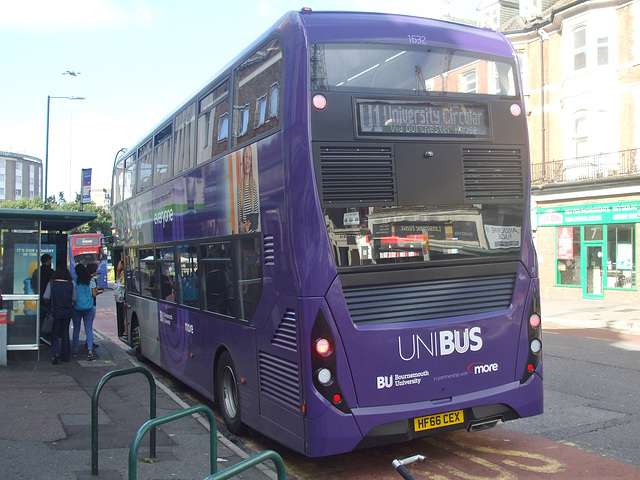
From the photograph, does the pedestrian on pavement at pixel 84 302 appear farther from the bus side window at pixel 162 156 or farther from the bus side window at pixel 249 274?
the bus side window at pixel 249 274

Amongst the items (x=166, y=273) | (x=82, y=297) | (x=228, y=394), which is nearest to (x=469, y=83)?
(x=228, y=394)

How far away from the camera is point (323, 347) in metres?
5.29

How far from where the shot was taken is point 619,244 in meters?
23.5

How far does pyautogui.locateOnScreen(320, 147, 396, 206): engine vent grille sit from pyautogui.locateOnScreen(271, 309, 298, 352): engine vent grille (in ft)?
3.52

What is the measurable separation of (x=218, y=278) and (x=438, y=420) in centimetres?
313

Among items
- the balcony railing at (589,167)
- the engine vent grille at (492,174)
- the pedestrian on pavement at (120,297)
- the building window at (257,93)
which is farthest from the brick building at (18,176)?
the engine vent grille at (492,174)

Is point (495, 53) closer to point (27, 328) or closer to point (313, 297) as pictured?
point (313, 297)

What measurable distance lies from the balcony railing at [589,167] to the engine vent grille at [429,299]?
1930cm

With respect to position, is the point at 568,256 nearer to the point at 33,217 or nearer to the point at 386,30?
the point at 33,217

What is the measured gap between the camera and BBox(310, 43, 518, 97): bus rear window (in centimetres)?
557

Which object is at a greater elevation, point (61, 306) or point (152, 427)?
point (61, 306)

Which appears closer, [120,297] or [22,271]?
[22,271]

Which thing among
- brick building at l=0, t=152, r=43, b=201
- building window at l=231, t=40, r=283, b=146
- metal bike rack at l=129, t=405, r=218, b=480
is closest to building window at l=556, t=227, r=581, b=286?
building window at l=231, t=40, r=283, b=146

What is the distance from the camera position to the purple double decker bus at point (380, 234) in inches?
212
